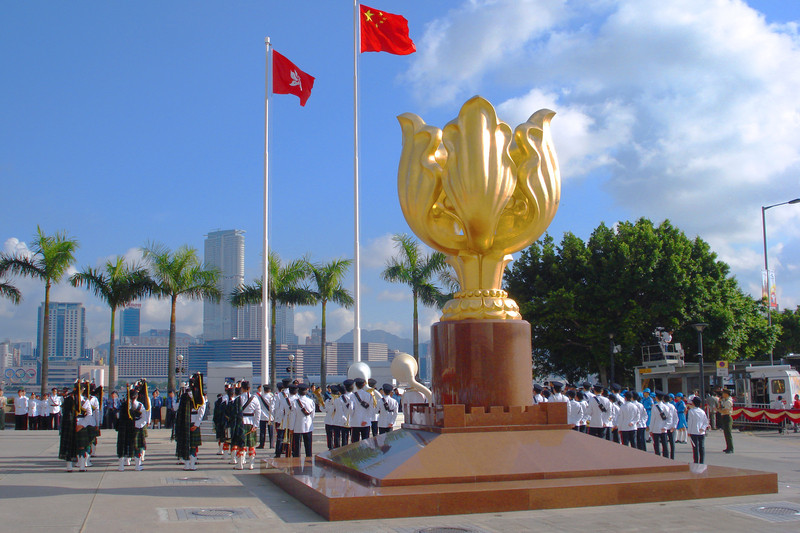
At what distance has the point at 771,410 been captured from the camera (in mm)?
24562

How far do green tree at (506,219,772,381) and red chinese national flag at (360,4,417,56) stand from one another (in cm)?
1422

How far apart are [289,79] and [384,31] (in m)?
3.40

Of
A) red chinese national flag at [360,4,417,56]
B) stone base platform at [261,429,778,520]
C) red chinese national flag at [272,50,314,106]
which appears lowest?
stone base platform at [261,429,778,520]

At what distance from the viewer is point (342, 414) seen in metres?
15.3

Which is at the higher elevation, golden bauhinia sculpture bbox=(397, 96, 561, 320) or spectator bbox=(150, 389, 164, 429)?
golden bauhinia sculpture bbox=(397, 96, 561, 320)

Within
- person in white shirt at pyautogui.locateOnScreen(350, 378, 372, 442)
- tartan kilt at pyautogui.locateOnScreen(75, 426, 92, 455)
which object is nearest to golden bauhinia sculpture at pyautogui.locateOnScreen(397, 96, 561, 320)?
person in white shirt at pyautogui.locateOnScreen(350, 378, 372, 442)

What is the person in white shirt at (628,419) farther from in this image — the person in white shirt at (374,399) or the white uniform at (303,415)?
the white uniform at (303,415)

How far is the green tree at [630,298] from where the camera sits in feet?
101

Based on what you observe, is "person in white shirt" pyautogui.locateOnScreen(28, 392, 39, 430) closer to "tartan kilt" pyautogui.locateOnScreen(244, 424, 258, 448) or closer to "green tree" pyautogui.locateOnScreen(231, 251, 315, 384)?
"green tree" pyautogui.locateOnScreen(231, 251, 315, 384)

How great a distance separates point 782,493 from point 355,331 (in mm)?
13865

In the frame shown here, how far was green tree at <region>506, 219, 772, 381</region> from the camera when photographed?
3088cm

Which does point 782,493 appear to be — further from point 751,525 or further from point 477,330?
point 477,330

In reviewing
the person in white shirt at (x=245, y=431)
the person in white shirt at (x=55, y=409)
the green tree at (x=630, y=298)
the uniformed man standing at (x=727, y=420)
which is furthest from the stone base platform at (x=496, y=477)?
the green tree at (x=630, y=298)

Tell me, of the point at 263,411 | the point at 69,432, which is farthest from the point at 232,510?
the point at 263,411
